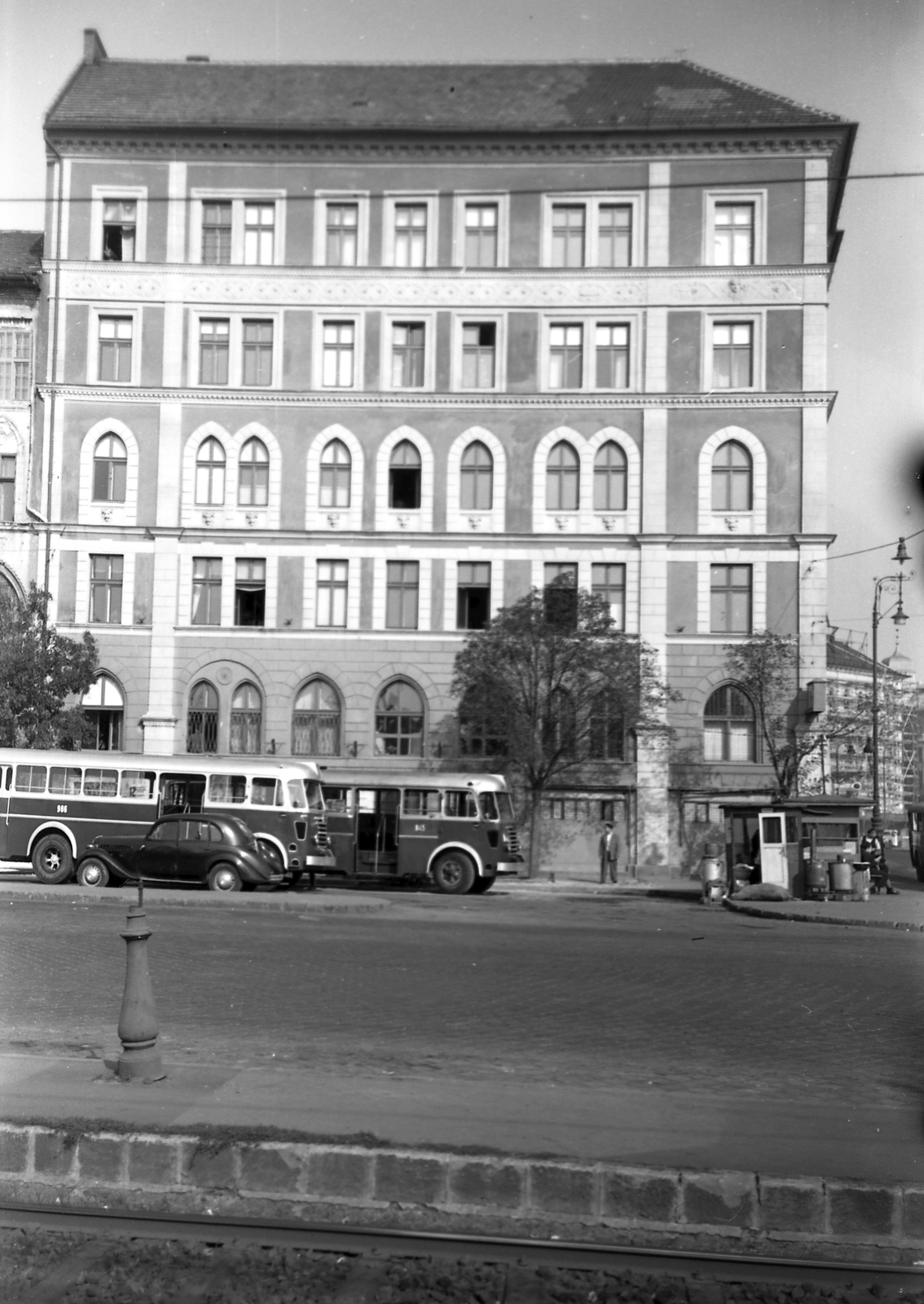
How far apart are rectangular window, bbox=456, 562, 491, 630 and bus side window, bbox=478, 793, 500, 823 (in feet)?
14.6

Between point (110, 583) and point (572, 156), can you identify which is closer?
point (572, 156)

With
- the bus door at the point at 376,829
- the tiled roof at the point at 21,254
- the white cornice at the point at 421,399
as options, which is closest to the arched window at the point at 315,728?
the bus door at the point at 376,829

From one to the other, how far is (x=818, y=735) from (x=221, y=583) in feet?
52.8

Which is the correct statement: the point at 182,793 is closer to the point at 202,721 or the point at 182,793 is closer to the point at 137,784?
the point at 137,784

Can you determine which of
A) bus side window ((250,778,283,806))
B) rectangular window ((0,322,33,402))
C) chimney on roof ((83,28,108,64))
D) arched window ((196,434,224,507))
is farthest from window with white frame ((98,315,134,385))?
bus side window ((250,778,283,806))

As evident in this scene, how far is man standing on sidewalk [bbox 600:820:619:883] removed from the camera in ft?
92.3

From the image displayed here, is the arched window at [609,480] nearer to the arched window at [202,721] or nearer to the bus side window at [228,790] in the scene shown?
the arched window at [202,721]

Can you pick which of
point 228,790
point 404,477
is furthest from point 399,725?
point 404,477

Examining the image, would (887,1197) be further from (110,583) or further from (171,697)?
(171,697)

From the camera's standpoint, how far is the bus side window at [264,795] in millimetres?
25125

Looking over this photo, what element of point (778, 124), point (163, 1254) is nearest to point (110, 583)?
point (778, 124)

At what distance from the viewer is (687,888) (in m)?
29.3

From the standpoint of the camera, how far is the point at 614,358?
20.7 metres

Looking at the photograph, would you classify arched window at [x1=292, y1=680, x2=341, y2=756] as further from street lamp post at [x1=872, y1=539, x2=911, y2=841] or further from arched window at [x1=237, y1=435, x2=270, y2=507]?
street lamp post at [x1=872, y1=539, x2=911, y2=841]
